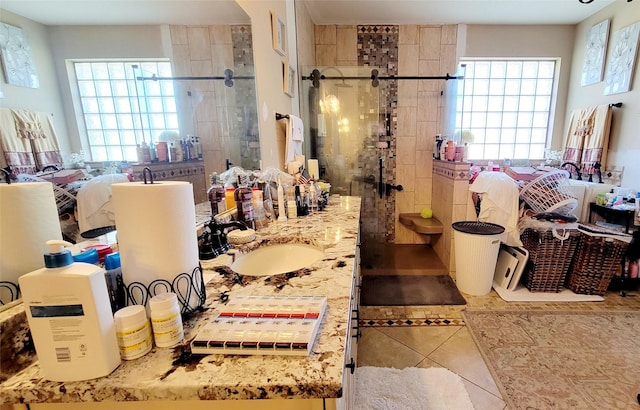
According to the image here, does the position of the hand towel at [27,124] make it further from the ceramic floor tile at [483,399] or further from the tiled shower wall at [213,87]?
the ceramic floor tile at [483,399]

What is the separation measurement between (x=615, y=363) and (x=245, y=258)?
222cm

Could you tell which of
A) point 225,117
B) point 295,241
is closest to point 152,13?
point 225,117

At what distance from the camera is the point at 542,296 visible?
239 centimetres

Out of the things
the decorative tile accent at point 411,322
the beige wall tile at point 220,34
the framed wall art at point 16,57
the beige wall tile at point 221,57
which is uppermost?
the beige wall tile at point 220,34

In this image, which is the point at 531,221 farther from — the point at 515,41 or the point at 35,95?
the point at 35,95

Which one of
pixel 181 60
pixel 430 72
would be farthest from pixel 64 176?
pixel 430 72

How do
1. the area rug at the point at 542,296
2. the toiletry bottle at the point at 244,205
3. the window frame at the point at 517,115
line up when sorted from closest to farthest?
the toiletry bottle at the point at 244,205, the area rug at the point at 542,296, the window frame at the point at 517,115

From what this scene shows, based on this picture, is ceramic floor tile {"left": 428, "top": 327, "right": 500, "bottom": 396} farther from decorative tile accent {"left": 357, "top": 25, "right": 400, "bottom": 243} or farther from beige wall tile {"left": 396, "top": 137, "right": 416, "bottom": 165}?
beige wall tile {"left": 396, "top": 137, "right": 416, "bottom": 165}

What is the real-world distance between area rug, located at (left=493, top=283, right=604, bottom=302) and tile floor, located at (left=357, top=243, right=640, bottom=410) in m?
0.04

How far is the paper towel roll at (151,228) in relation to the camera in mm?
580

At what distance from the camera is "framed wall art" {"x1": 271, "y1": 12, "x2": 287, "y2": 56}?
1821 mm

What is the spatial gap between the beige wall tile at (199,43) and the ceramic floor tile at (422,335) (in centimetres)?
200

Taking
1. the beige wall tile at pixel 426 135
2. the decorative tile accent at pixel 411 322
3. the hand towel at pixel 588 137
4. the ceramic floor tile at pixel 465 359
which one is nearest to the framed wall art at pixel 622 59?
the hand towel at pixel 588 137

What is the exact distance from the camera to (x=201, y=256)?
3.35 ft
